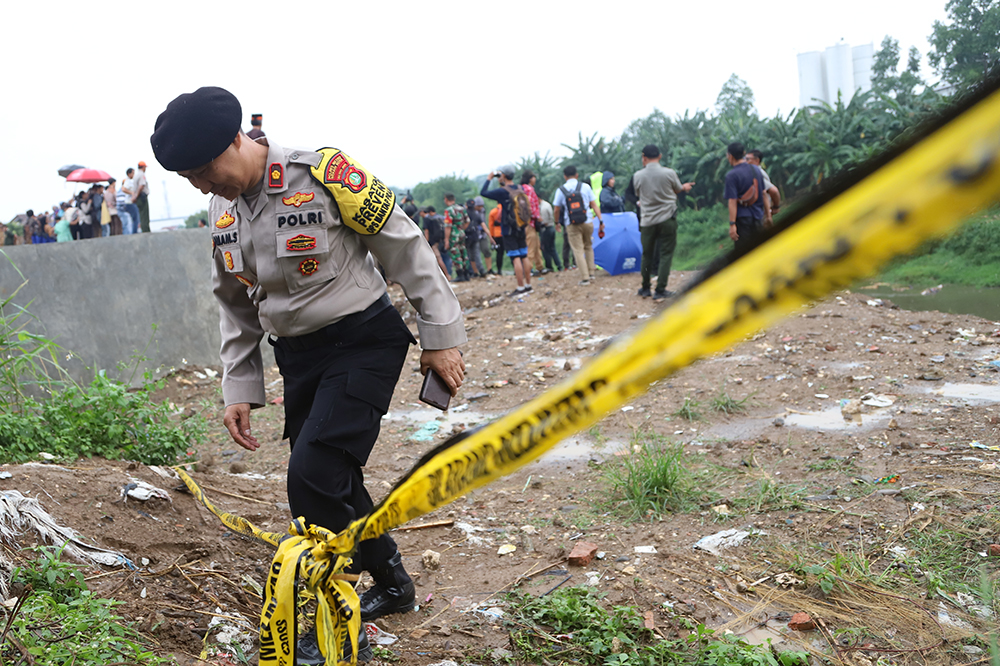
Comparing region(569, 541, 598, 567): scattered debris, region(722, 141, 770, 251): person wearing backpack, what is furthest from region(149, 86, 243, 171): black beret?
region(722, 141, 770, 251): person wearing backpack

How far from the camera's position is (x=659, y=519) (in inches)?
133

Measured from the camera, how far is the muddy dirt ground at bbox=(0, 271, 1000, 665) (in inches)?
101

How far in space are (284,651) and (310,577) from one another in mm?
183

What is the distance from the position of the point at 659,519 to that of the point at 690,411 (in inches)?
69.4

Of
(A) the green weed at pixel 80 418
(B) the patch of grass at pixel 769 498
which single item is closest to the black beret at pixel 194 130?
(A) the green weed at pixel 80 418

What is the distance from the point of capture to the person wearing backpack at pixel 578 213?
10508mm

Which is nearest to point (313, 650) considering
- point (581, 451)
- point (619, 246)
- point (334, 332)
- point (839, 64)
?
point (334, 332)

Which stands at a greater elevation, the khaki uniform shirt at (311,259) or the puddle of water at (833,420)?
the khaki uniform shirt at (311,259)

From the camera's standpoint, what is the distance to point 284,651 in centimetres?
163

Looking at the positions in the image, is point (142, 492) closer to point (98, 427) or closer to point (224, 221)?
point (98, 427)

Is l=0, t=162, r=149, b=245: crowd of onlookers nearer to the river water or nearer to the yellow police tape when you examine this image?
the river water

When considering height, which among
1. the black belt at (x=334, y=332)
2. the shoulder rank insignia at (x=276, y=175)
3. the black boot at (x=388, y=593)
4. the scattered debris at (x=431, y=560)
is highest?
the shoulder rank insignia at (x=276, y=175)

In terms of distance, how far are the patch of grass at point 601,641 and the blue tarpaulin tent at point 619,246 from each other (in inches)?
347

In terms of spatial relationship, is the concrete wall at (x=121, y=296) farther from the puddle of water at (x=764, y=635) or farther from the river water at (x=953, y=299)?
the river water at (x=953, y=299)
